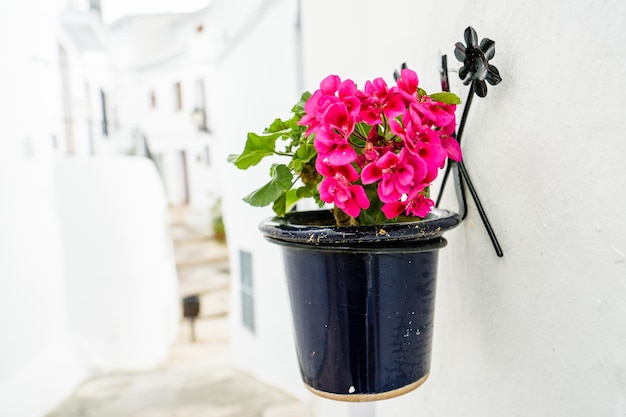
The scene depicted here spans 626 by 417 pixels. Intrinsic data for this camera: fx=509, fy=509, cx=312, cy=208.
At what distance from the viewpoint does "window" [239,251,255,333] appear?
4621 mm

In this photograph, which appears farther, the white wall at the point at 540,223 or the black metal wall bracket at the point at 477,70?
the black metal wall bracket at the point at 477,70

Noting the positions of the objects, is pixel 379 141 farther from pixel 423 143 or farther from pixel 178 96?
pixel 178 96

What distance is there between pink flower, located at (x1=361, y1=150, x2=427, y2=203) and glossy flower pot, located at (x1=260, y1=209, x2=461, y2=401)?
6cm

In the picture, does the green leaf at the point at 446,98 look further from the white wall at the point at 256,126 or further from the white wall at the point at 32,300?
the white wall at the point at 32,300

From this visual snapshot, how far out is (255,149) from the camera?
2.38 feet

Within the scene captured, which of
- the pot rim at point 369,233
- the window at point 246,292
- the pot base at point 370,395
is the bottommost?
the window at point 246,292

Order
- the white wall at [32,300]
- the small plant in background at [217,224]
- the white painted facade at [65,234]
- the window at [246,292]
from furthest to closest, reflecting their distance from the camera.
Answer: the small plant in background at [217,224] → the window at [246,292] → the white painted facade at [65,234] → the white wall at [32,300]

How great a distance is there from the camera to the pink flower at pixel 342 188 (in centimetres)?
61

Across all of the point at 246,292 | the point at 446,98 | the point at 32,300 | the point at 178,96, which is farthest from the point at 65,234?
the point at 178,96

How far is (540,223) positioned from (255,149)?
0.39 m

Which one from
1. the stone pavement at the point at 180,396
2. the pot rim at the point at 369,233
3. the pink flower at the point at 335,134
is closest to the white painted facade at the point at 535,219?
the pot rim at the point at 369,233

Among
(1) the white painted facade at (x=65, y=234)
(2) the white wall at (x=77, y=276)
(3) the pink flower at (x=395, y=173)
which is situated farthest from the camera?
(1) the white painted facade at (x=65, y=234)

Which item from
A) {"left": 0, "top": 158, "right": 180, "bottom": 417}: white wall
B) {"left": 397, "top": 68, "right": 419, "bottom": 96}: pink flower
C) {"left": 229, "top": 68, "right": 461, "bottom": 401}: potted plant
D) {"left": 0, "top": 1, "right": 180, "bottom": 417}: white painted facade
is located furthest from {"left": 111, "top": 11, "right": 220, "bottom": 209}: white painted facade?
{"left": 397, "top": 68, "right": 419, "bottom": 96}: pink flower

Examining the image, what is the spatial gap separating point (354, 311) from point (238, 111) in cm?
406
